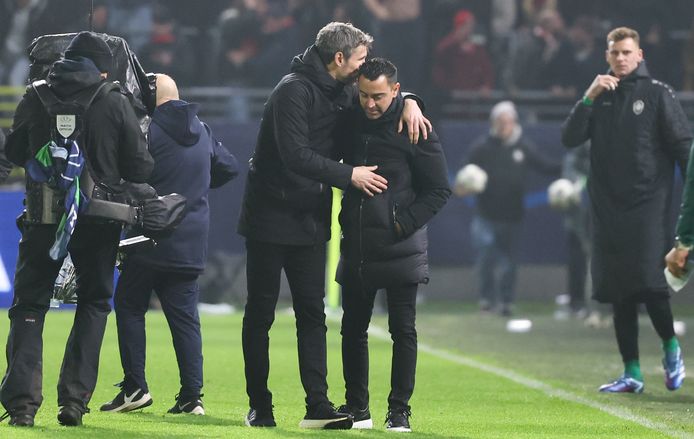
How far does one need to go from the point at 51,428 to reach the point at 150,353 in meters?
4.90

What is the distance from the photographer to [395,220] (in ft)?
25.6

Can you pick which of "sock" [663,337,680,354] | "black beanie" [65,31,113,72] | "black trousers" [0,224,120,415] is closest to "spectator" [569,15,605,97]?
"sock" [663,337,680,354]

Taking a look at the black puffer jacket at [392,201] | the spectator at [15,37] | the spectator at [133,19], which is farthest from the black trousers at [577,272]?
the black puffer jacket at [392,201]

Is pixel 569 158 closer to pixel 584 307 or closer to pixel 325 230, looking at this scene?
pixel 584 307

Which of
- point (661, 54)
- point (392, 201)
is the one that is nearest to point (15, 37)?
point (661, 54)

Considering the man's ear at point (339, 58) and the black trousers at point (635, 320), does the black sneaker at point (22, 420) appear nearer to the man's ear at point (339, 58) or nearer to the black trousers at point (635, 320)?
the man's ear at point (339, 58)

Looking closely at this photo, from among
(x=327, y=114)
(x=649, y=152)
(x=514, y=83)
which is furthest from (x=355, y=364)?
(x=514, y=83)

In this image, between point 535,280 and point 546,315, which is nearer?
point 546,315

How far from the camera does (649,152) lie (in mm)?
10164

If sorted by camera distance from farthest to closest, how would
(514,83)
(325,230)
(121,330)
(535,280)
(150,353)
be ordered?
(514,83), (535,280), (150,353), (121,330), (325,230)

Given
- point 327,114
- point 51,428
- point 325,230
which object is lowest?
point 51,428

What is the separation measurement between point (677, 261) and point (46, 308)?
2.97 meters

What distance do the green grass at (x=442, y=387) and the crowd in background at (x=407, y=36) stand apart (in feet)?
16.5

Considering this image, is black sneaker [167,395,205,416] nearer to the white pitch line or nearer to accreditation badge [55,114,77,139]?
accreditation badge [55,114,77,139]
